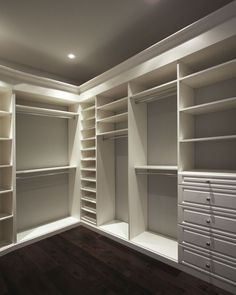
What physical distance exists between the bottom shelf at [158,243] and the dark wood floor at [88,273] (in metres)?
0.13

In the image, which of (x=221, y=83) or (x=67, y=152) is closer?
(x=221, y=83)

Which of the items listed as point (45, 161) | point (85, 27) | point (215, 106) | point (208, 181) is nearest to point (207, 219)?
point (208, 181)

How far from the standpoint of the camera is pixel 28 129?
3.22 metres

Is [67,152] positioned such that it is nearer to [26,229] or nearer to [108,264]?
[26,229]

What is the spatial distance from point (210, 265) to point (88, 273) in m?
1.28

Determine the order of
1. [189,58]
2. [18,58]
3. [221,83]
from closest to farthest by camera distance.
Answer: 1. [189,58]
2. [221,83]
3. [18,58]

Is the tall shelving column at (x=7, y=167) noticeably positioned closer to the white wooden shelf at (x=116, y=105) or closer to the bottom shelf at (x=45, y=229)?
the bottom shelf at (x=45, y=229)

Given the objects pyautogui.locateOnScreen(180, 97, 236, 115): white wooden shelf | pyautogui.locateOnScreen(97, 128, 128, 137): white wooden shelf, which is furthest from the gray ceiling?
pyautogui.locateOnScreen(97, 128, 128, 137): white wooden shelf

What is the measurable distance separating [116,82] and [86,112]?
104 cm

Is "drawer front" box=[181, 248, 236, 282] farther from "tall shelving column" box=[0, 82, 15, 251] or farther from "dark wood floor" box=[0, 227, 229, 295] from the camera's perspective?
"tall shelving column" box=[0, 82, 15, 251]

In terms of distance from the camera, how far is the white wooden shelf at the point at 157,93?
2.32 meters

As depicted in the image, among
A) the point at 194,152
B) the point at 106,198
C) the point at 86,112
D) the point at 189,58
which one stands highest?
the point at 189,58

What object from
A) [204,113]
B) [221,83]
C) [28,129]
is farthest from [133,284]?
[28,129]

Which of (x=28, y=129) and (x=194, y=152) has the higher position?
(x=28, y=129)
